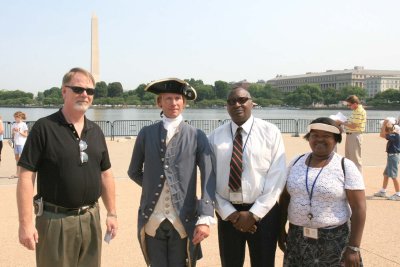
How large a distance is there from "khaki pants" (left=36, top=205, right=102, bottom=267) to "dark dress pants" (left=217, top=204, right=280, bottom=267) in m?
1.09

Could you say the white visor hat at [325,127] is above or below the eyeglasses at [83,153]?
above

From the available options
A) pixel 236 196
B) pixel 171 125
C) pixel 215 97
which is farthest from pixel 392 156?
pixel 215 97

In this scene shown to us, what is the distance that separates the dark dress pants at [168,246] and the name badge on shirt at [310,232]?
38.0 inches

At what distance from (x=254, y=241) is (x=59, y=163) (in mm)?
1725

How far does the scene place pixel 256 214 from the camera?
3.47 metres

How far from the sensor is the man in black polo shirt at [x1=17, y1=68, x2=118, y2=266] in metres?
3.18

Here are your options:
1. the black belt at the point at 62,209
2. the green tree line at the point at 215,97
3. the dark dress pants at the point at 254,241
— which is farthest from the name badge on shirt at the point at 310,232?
the green tree line at the point at 215,97

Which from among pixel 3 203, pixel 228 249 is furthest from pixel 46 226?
pixel 3 203

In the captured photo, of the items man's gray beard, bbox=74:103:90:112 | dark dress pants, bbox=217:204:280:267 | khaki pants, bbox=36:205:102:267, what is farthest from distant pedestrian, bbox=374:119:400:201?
man's gray beard, bbox=74:103:90:112

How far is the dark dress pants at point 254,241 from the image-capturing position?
3.62m

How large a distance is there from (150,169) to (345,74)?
542 feet

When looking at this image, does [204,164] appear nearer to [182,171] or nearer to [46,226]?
[182,171]

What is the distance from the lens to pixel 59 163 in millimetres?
3236

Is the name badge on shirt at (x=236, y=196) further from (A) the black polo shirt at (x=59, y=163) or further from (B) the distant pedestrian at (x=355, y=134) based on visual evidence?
(B) the distant pedestrian at (x=355, y=134)
